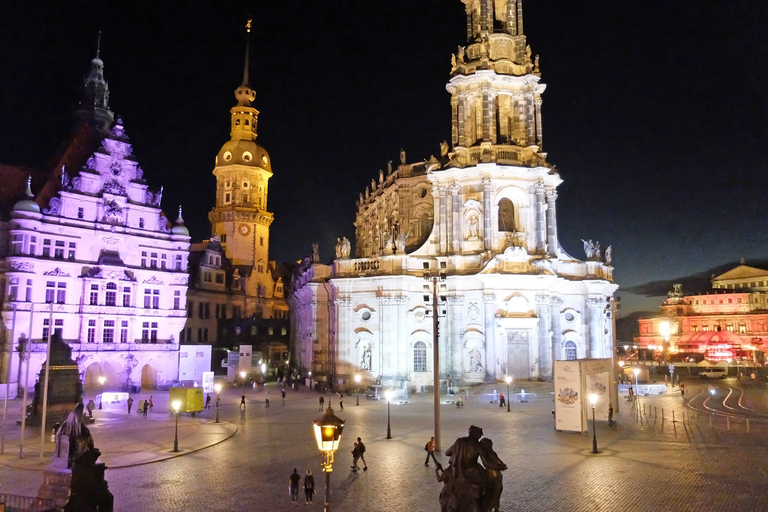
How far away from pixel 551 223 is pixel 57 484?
158ft

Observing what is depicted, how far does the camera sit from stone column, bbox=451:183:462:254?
56094 mm

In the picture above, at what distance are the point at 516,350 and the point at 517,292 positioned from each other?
5.22m

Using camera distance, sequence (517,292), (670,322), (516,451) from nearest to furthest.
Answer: (516,451), (517,292), (670,322)

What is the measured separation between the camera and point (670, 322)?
431 ft

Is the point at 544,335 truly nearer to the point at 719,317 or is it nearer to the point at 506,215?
the point at 506,215

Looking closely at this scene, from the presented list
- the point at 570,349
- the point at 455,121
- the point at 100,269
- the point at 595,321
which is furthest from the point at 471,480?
the point at 455,121

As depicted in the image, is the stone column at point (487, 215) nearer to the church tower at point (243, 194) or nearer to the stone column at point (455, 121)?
the stone column at point (455, 121)

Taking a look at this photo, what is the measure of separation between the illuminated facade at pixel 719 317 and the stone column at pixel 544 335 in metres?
59.3

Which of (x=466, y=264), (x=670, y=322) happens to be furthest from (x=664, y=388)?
(x=670, y=322)

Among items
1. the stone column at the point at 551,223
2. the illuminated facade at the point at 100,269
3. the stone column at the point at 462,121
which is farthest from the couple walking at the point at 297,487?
the stone column at the point at 462,121

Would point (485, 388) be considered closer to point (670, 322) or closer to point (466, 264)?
point (466, 264)

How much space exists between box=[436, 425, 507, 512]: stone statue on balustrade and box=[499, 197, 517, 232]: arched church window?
46.7 metres

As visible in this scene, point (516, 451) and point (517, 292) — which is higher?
point (517, 292)

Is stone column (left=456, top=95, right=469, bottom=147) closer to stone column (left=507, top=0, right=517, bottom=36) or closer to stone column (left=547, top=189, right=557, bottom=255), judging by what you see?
stone column (left=507, top=0, right=517, bottom=36)
